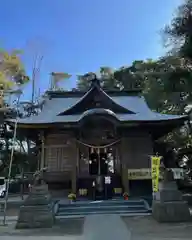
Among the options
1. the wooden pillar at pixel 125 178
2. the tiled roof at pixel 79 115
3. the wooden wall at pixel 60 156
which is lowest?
the wooden pillar at pixel 125 178

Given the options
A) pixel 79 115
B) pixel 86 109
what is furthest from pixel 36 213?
pixel 86 109

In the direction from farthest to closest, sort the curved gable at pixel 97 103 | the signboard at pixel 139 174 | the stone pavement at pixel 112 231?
1. the curved gable at pixel 97 103
2. the signboard at pixel 139 174
3. the stone pavement at pixel 112 231

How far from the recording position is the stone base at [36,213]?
779 centimetres

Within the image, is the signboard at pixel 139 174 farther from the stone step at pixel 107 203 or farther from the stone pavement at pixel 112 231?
the stone pavement at pixel 112 231

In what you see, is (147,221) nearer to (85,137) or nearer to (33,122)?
(85,137)

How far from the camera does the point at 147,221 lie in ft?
27.5

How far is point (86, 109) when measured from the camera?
50.1 ft

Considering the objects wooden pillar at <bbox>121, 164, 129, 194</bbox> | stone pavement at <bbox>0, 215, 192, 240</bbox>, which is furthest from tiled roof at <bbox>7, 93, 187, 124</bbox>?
stone pavement at <bbox>0, 215, 192, 240</bbox>

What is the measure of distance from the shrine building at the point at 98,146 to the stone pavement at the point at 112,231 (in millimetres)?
4242

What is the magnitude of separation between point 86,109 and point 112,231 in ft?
30.5

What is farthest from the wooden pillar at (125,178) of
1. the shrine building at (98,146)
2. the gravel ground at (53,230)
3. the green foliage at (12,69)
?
the green foliage at (12,69)

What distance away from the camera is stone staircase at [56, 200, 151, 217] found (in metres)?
10.1

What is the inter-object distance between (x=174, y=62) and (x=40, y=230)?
10368 mm

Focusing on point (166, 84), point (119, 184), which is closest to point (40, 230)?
point (119, 184)
